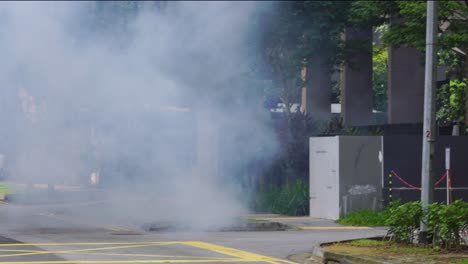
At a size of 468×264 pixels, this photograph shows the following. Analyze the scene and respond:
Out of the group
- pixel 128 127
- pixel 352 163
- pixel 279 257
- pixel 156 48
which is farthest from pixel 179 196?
pixel 279 257

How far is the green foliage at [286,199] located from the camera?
30781 mm

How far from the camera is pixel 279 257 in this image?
17.4 meters

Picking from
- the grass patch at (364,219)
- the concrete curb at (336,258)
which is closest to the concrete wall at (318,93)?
the grass patch at (364,219)

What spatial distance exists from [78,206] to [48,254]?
18201 mm

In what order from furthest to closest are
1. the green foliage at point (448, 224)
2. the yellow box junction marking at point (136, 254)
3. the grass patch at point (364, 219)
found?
1. the grass patch at point (364, 219)
2. the green foliage at point (448, 224)
3. the yellow box junction marking at point (136, 254)

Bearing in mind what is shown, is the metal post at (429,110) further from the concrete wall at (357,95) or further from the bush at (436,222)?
the concrete wall at (357,95)

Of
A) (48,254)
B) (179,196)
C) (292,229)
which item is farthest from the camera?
(179,196)

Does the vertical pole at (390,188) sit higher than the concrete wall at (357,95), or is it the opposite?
the concrete wall at (357,95)

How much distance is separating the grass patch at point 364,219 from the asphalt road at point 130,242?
2136 millimetres

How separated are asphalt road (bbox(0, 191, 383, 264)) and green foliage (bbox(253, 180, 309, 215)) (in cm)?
564

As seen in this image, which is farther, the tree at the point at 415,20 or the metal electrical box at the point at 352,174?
the tree at the point at 415,20

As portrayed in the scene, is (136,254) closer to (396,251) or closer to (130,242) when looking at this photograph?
(130,242)

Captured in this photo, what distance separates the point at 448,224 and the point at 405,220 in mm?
1234

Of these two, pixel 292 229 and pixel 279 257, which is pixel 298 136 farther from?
pixel 279 257
